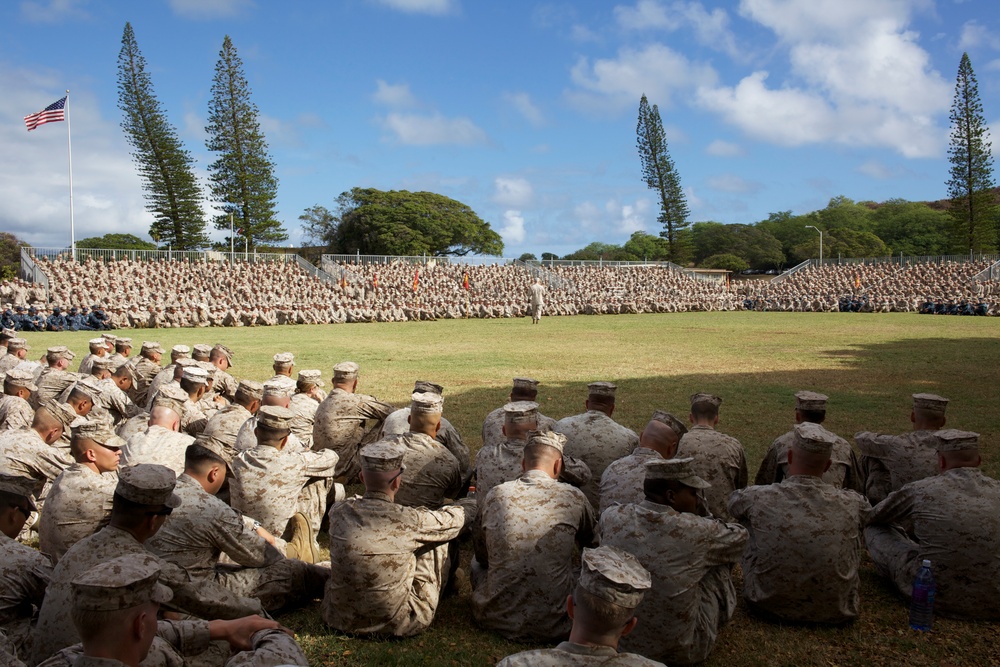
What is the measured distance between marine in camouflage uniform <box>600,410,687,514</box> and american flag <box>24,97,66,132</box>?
35663 millimetres

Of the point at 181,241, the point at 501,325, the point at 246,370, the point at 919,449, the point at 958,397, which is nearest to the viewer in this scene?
the point at 919,449

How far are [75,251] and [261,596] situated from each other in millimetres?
36917

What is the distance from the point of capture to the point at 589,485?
5.63 meters

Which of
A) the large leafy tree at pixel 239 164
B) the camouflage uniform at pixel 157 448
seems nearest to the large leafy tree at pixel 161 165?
the large leafy tree at pixel 239 164

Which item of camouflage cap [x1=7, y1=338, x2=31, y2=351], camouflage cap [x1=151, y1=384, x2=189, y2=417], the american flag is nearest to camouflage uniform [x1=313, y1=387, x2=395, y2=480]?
camouflage cap [x1=151, y1=384, x2=189, y2=417]

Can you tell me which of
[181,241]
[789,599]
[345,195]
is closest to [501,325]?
[789,599]

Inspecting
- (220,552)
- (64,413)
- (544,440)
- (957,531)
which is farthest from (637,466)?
(64,413)

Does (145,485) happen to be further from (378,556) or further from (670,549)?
(670,549)

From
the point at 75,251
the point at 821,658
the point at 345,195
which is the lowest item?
the point at 821,658

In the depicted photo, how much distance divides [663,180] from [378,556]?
189 feet

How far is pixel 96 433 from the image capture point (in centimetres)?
464

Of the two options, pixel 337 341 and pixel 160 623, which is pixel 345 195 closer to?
pixel 337 341

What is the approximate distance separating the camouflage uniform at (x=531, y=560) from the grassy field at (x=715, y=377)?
0.56 ft

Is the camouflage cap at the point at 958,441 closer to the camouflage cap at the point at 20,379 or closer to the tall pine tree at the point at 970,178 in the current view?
the camouflage cap at the point at 20,379
